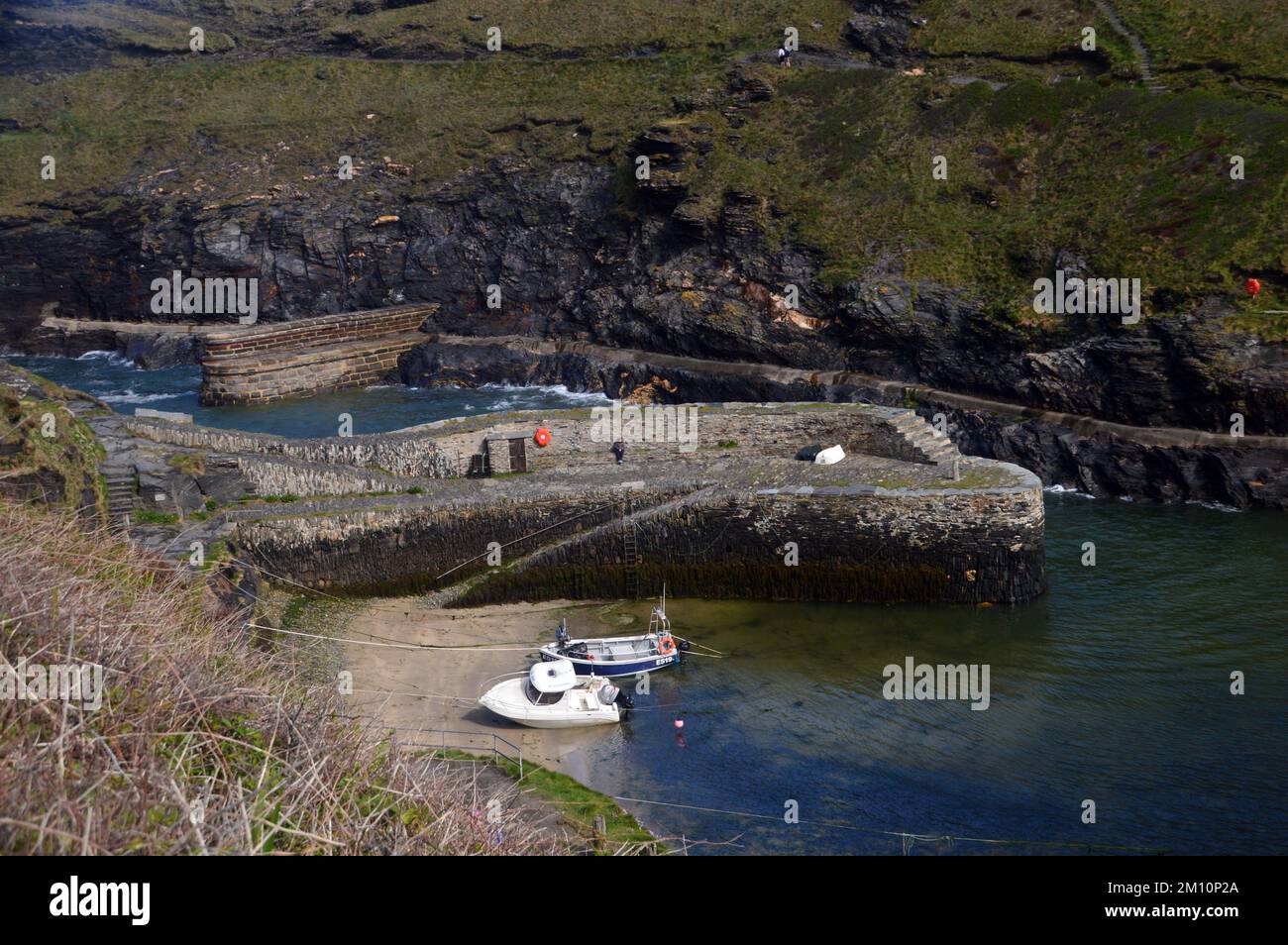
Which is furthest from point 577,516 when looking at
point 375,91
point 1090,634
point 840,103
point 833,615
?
point 375,91

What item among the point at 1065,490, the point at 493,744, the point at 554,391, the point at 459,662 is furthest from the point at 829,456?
the point at 554,391

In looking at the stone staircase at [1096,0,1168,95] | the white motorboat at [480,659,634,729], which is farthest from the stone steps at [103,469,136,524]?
the stone staircase at [1096,0,1168,95]

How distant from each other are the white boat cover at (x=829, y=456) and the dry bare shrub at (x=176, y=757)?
20.0 metres

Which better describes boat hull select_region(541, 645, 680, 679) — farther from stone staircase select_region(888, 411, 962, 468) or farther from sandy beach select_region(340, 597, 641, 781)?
stone staircase select_region(888, 411, 962, 468)

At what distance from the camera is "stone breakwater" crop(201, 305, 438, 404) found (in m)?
54.9

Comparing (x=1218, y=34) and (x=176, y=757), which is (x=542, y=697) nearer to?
(x=176, y=757)

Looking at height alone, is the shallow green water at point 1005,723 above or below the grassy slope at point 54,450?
below

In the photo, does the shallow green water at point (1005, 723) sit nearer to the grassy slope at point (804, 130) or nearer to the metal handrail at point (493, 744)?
the metal handrail at point (493, 744)

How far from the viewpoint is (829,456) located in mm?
31969

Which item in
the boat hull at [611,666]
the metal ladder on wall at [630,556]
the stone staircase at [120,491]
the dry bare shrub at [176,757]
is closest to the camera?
the dry bare shrub at [176,757]

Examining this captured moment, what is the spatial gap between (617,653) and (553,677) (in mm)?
2270

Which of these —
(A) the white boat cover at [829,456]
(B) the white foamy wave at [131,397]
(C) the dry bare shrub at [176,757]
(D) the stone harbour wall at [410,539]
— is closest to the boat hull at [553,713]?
(D) the stone harbour wall at [410,539]

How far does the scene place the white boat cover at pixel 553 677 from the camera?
77.2ft
